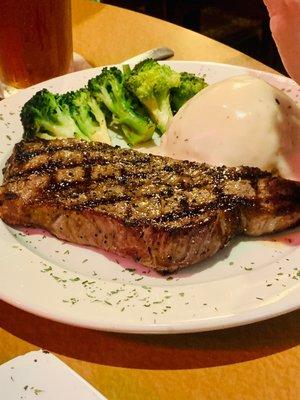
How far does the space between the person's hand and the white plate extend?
1.61 feet

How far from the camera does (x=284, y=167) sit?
1859mm

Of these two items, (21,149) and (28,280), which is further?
(21,149)

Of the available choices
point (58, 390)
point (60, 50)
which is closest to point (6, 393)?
point (58, 390)

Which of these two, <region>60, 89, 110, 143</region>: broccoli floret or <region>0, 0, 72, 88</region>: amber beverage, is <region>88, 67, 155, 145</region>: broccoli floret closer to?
<region>60, 89, 110, 143</region>: broccoli floret

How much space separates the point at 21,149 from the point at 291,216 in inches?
33.3

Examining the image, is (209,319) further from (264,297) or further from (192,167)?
(192,167)

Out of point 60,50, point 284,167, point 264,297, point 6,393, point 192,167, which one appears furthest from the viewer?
point 60,50

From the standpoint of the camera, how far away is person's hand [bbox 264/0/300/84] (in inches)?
59.2

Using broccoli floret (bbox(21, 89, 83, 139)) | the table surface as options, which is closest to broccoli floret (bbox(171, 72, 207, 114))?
broccoli floret (bbox(21, 89, 83, 139))

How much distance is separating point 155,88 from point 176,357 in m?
1.14

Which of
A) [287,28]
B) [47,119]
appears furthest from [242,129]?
[47,119]

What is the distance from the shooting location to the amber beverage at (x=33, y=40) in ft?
7.50

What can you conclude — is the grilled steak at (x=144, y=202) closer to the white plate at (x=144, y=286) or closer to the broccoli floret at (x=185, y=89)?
the white plate at (x=144, y=286)

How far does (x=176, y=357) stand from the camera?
4.33 feet
